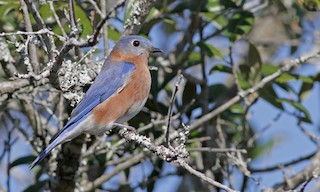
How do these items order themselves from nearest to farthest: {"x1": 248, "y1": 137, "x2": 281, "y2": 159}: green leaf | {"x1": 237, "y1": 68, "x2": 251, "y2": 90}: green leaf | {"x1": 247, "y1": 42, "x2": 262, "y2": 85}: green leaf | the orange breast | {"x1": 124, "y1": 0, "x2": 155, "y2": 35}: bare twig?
{"x1": 124, "y1": 0, "x2": 155, "y2": 35}: bare twig < the orange breast < {"x1": 237, "y1": 68, "x2": 251, "y2": 90}: green leaf < {"x1": 247, "y1": 42, "x2": 262, "y2": 85}: green leaf < {"x1": 248, "y1": 137, "x2": 281, "y2": 159}: green leaf

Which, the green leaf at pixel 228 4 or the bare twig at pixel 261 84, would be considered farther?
the green leaf at pixel 228 4

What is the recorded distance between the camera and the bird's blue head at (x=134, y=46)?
466 centimetres

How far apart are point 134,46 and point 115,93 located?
1.19 feet

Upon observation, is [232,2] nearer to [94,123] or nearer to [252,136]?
[252,136]

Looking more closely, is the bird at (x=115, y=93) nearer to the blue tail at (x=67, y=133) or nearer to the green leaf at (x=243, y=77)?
the blue tail at (x=67, y=133)

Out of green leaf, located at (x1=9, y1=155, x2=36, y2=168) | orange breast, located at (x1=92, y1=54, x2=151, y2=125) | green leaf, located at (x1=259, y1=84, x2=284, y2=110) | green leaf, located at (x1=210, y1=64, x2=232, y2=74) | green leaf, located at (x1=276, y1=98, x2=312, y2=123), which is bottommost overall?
green leaf, located at (x1=9, y1=155, x2=36, y2=168)

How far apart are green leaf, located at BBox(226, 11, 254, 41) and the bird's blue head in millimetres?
750

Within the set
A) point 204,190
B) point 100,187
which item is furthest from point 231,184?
point 100,187

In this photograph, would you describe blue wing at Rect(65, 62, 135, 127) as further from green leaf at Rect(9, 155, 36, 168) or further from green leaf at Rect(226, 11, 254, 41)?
green leaf at Rect(9, 155, 36, 168)

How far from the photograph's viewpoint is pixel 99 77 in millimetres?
4492

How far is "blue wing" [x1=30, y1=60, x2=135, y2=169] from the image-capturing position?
13.9 ft

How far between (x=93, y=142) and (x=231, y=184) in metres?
1.08

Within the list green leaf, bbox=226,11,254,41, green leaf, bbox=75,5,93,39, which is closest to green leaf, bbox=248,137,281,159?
green leaf, bbox=226,11,254,41

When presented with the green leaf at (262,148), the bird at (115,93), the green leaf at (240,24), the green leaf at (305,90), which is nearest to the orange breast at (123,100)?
the bird at (115,93)
